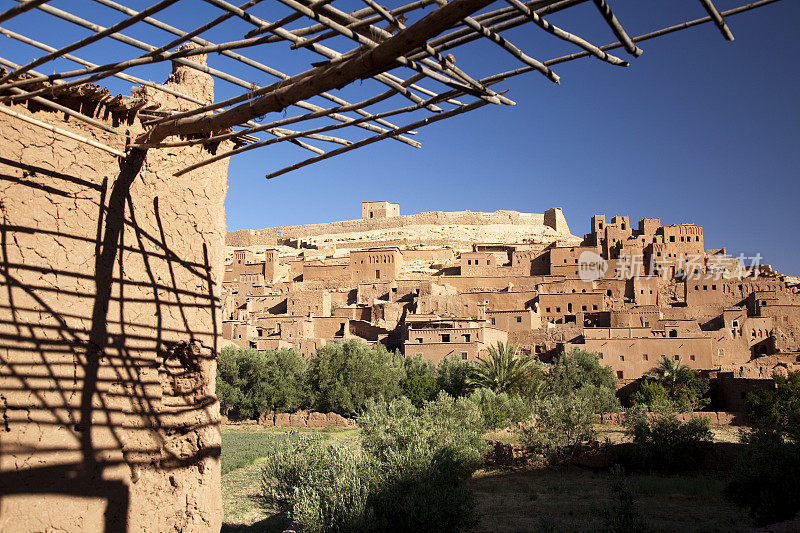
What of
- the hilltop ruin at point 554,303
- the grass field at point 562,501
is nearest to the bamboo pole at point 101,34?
the grass field at point 562,501

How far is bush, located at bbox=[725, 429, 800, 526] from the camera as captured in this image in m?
9.55

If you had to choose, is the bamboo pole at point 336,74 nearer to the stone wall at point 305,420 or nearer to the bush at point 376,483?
the bush at point 376,483

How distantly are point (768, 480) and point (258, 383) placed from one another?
2023cm

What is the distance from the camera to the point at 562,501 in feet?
40.9

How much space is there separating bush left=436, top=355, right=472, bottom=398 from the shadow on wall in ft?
68.8

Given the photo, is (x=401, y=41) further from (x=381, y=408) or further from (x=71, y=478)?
(x=381, y=408)

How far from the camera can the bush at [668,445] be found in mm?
15227

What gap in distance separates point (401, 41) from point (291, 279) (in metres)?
50.3

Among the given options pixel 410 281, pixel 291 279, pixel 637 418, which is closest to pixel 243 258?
pixel 291 279

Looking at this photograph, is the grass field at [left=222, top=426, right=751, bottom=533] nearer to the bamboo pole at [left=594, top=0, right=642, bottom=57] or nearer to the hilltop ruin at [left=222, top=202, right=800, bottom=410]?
the bamboo pole at [left=594, top=0, right=642, bottom=57]

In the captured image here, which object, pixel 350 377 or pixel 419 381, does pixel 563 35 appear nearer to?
pixel 419 381

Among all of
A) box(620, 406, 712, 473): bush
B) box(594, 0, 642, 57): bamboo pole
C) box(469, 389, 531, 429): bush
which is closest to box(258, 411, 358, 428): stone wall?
box(469, 389, 531, 429): bush

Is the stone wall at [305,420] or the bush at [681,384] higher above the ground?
the bush at [681,384]

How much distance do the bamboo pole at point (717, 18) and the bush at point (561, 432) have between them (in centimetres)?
1402
